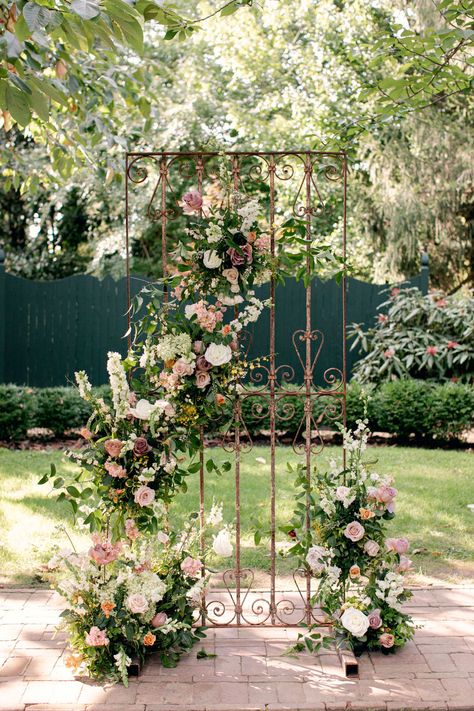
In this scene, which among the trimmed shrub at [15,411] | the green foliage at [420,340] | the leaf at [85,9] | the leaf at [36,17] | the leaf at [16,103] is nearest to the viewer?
the leaf at [85,9]

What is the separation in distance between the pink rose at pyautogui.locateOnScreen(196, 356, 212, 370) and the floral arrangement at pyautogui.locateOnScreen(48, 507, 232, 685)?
2.16ft

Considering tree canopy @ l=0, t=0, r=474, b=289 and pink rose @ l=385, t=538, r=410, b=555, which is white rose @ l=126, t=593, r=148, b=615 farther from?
tree canopy @ l=0, t=0, r=474, b=289

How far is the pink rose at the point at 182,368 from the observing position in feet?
11.4

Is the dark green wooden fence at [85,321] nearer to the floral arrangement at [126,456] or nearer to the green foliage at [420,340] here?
the green foliage at [420,340]

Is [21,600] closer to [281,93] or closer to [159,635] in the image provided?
[159,635]

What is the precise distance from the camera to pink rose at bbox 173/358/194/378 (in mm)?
3463

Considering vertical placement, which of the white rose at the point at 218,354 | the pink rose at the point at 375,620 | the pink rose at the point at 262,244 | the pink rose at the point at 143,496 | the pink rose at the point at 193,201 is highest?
the pink rose at the point at 193,201

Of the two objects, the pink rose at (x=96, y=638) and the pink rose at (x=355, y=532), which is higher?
the pink rose at (x=355, y=532)

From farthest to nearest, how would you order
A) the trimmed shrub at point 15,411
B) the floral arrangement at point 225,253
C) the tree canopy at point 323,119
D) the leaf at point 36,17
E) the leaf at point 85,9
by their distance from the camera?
the tree canopy at point 323,119 < the trimmed shrub at point 15,411 < the floral arrangement at point 225,253 < the leaf at point 36,17 < the leaf at point 85,9

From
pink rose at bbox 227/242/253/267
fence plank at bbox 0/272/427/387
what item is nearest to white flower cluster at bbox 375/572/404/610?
pink rose at bbox 227/242/253/267

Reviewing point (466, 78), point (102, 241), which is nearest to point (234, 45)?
point (102, 241)

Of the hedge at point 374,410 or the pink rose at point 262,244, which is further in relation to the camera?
the hedge at point 374,410

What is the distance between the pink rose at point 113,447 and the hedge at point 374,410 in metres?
4.68

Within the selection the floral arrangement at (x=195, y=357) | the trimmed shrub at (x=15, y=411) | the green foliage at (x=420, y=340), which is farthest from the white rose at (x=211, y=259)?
the green foliage at (x=420, y=340)
